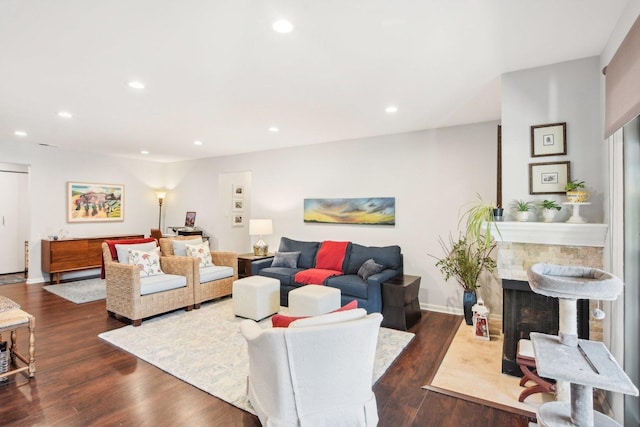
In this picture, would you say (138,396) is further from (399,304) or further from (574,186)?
(574,186)

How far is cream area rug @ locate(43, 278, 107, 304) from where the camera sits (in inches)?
197

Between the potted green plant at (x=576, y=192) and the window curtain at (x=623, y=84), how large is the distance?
40 cm

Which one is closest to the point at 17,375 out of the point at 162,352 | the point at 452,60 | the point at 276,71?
the point at 162,352

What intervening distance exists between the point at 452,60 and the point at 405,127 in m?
1.97

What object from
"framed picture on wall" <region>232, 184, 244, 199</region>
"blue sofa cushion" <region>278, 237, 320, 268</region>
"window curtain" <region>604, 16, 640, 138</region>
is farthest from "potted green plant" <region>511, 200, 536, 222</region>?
"framed picture on wall" <region>232, 184, 244, 199</region>

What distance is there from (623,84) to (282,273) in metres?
3.96

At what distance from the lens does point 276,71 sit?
2.67 metres

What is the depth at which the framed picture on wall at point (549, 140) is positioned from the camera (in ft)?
8.41

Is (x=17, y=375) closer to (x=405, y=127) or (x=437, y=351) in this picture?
(x=437, y=351)

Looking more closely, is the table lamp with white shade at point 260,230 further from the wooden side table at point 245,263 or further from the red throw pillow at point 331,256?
the red throw pillow at point 331,256

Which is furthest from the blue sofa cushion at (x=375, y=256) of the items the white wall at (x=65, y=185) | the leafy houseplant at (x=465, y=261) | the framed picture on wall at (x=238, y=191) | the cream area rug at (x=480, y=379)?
the white wall at (x=65, y=185)

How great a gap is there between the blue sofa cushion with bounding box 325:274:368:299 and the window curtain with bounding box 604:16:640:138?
8.89 ft

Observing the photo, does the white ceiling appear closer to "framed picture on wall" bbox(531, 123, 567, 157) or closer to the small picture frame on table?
"framed picture on wall" bbox(531, 123, 567, 157)

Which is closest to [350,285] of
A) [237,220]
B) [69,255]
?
[237,220]
